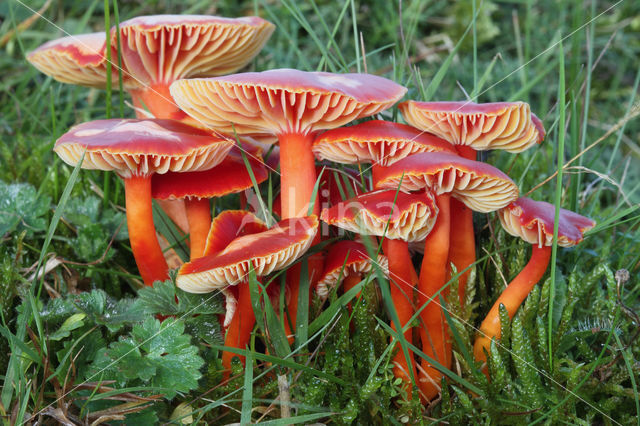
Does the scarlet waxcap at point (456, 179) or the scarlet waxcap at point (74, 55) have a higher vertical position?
the scarlet waxcap at point (74, 55)

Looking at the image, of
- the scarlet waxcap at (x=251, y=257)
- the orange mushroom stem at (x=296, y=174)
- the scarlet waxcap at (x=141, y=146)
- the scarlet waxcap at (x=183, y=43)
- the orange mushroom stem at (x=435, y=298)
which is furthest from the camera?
the scarlet waxcap at (x=183, y=43)

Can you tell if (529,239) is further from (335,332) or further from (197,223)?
(197,223)

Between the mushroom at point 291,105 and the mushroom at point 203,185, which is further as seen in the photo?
the mushroom at point 203,185

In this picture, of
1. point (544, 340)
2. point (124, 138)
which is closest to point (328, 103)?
point (124, 138)

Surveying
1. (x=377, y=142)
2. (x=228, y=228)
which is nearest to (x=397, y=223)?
(x=377, y=142)

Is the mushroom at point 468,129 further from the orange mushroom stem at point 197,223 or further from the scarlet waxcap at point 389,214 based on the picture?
the orange mushroom stem at point 197,223

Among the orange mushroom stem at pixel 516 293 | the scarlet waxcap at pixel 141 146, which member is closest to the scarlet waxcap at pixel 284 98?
the scarlet waxcap at pixel 141 146

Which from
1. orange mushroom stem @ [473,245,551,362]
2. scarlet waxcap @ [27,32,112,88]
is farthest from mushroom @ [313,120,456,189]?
scarlet waxcap @ [27,32,112,88]

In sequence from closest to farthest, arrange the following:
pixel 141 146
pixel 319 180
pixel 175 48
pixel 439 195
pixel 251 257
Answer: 1. pixel 251 257
2. pixel 141 146
3. pixel 439 195
4. pixel 319 180
5. pixel 175 48
